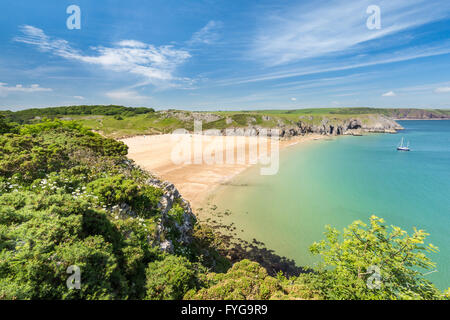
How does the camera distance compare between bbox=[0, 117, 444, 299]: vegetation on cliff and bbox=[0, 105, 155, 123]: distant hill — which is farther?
bbox=[0, 105, 155, 123]: distant hill

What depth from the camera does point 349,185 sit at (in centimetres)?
3572

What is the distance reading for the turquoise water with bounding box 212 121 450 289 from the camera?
2002 cm

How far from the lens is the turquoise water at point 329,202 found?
2002cm

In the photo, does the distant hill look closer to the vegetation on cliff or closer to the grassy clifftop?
the grassy clifftop

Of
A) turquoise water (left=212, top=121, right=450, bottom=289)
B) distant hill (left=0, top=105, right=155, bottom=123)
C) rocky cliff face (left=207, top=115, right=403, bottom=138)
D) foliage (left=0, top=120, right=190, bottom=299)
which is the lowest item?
turquoise water (left=212, top=121, right=450, bottom=289)

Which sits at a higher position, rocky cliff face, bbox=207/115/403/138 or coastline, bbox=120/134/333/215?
rocky cliff face, bbox=207/115/403/138

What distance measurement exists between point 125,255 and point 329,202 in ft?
95.1

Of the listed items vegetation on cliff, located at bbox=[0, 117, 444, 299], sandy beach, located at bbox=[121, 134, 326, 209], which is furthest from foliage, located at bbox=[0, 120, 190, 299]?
sandy beach, located at bbox=[121, 134, 326, 209]

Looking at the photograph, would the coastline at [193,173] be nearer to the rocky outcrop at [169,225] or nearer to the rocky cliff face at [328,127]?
the rocky outcrop at [169,225]

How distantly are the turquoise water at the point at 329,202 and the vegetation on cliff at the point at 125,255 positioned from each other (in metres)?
10.5

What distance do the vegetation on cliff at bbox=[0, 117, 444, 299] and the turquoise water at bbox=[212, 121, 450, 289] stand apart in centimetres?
1051

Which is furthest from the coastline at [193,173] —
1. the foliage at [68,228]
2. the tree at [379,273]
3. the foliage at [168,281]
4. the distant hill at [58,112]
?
the distant hill at [58,112]

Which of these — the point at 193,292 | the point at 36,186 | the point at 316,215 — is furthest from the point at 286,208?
the point at 36,186

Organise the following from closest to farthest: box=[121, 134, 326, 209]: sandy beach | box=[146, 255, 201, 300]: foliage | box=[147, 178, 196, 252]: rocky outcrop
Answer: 1. box=[146, 255, 201, 300]: foliage
2. box=[147, 178, 196, 252]: rocky outcrop
3. box=[121, 134, 326, 209]: sandy beach
